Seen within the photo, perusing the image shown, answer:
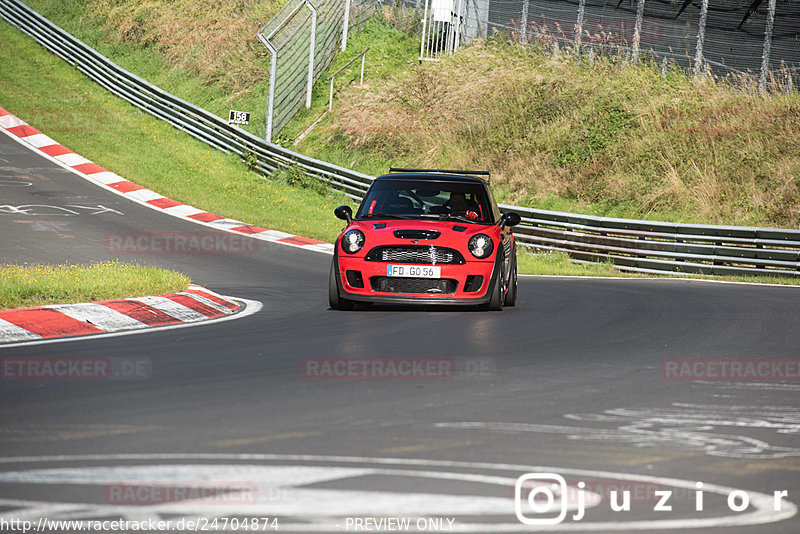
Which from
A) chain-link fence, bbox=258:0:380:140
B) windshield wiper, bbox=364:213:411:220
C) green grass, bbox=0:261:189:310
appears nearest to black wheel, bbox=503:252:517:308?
windshield wiper, bbox=364:213:411:220

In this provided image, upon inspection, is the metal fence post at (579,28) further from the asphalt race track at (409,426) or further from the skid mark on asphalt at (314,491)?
the skid mark on asphalt at (314,491)

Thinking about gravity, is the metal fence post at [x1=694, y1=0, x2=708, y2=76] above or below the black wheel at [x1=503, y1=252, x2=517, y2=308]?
above

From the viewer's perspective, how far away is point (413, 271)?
1058cm

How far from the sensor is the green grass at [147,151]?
83.4 feet

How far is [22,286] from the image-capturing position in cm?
950

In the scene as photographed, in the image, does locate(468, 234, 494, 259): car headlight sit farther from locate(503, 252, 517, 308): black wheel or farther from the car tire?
locate(503, 252, 517, 308): black wheel

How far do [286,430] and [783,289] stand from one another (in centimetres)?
1314

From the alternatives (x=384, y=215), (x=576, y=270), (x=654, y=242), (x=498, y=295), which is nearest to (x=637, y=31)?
(x=654, y=242)

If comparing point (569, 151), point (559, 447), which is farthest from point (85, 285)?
point (569, 151)

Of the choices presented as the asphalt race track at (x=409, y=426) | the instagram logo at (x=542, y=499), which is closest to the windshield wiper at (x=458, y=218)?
the asphalt race track at (x=409, y=426)

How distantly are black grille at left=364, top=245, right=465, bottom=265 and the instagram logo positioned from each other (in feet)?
21.0

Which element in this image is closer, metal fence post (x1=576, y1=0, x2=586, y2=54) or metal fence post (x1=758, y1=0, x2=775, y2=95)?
metal fence post (x1=758, y1=0, x2=775, y2=95)

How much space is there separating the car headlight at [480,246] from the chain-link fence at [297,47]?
18.8 meters

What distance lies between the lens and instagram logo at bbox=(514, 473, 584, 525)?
3727 millimetres
